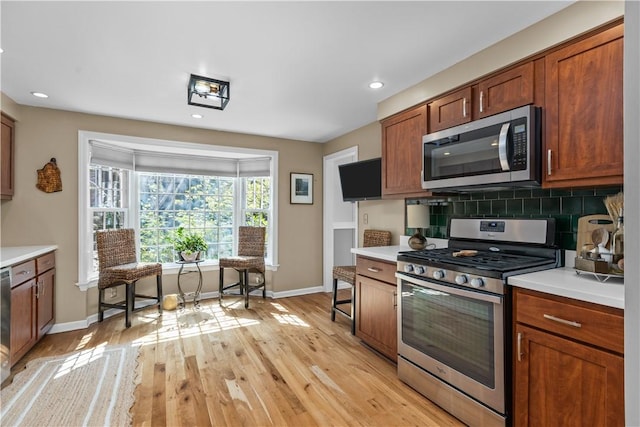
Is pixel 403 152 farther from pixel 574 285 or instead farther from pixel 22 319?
pixel 22 319

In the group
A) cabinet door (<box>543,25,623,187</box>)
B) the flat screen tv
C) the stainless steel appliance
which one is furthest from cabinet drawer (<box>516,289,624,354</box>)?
the flat screen tv

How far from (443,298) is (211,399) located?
66.1 inches

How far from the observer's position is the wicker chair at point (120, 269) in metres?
3.48

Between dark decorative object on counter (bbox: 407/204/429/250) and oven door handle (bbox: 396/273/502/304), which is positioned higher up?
dark decorative object on counter (bbox: 407/204/429/250)

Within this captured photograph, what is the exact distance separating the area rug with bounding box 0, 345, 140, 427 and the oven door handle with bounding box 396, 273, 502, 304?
6.51 feet

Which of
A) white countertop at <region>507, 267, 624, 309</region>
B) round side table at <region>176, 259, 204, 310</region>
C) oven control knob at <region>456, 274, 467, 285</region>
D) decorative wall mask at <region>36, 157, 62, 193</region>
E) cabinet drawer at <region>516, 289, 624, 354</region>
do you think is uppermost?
decorative wall mask at <region>36, 157, 62, 193</region>

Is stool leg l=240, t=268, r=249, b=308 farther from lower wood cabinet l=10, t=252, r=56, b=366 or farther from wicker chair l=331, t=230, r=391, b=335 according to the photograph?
lower wood cabinet l=10, t=252, r=56, b=366

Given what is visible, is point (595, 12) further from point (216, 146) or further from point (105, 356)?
point (105, 356)

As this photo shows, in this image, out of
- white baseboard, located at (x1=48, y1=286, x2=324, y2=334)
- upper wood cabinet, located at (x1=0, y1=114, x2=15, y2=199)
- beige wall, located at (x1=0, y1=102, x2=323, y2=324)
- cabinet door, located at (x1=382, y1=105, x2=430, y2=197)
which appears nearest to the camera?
cabinet door, located at (x1=382, y1=105, x2=430, y2=197)

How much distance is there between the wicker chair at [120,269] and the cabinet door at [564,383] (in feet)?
11.8

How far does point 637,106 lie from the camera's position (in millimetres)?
473

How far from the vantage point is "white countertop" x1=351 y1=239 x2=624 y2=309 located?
4.44 feet

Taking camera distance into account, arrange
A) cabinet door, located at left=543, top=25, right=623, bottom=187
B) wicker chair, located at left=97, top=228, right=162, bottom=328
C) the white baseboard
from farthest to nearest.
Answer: wicker chair, located at left=97, top=228, right=162, bottom=328 → the white baseboard → cabinet door, located at left=543, top=25, right=623, bottom=187

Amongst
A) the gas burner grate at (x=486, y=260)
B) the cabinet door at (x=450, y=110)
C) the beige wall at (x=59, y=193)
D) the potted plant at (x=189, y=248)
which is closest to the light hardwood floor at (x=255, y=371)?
the beige wall at (x=59, y=193)
